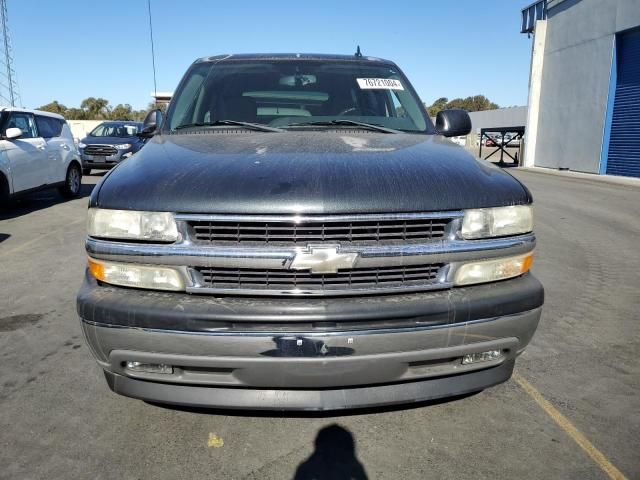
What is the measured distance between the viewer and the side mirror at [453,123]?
12.0 ft

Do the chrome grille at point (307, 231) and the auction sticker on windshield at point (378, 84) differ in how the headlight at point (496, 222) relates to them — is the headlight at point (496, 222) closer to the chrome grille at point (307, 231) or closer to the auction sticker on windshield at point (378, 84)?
the chrome grille at point (307, 231)

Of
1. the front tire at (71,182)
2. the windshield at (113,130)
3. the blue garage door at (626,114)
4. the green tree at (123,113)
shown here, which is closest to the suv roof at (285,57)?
the front tire at (71,182)

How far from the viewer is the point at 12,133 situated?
317 inches

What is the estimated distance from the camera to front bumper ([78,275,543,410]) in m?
1.98

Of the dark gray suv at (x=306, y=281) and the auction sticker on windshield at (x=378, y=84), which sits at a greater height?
the auction sticker on windshield at (x=378, y=84)

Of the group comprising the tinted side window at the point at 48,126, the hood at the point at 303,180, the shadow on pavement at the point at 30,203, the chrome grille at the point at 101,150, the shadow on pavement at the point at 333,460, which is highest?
the tinted side window at the point at 48,126

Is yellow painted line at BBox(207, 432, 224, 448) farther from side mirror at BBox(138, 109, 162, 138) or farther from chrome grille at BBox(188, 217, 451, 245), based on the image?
side mirror at BBox(138, 109, 162, 138)

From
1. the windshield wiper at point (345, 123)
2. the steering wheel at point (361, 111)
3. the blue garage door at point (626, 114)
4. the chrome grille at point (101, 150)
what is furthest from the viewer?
the blue garage door at point (626, 114)

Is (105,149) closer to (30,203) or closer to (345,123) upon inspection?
(30,203)

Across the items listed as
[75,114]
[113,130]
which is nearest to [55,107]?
[75,114]

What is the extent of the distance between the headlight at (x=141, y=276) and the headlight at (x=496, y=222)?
4.14ft

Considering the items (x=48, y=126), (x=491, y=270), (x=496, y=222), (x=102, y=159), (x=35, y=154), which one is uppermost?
(x=48, y=126)

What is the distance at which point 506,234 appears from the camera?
2.27 m

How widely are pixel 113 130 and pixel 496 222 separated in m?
16.6
